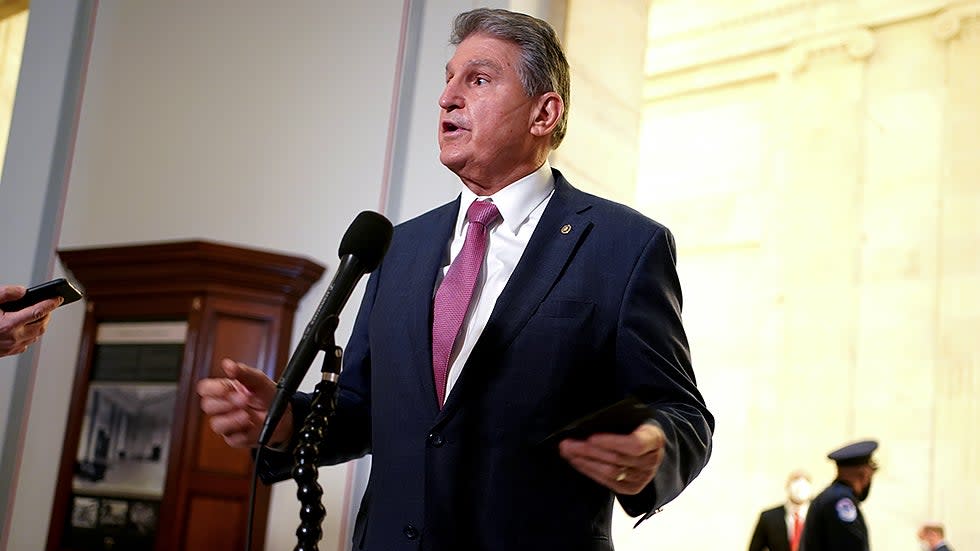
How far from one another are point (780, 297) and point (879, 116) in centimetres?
236

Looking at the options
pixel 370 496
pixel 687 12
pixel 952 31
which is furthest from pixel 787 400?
pixel 370 496

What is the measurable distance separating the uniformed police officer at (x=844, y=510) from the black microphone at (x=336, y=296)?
594 cm

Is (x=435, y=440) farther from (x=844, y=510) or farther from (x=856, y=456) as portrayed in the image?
(x=856, y=456)

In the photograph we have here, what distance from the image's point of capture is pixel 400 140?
6.25 m

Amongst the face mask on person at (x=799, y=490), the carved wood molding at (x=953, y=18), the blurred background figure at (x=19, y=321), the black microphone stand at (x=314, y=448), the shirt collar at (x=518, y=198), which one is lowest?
the black microphone stand at (x=314, y=448)

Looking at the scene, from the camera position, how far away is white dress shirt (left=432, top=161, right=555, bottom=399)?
8.15ft

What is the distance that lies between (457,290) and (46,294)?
4.34 ft

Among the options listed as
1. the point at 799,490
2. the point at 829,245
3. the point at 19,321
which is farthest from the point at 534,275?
the point at 829,245

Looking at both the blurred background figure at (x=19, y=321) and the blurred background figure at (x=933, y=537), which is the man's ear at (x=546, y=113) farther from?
the blurred background figure at (x=933, y=537)

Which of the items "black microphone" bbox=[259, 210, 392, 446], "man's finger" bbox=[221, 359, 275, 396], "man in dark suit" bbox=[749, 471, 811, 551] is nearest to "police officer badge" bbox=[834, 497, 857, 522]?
"man in dark suit" bbox=[749, 471, 811, 551]

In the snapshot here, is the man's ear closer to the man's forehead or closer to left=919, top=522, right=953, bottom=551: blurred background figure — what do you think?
the man's forehead

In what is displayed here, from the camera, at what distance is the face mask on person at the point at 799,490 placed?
1045cm

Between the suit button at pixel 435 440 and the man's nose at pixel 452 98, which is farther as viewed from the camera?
the man's nose at pixel 452 98

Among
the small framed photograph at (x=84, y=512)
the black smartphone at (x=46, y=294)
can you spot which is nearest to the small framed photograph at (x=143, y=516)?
the small framed photograph at (x=84, y=512)
